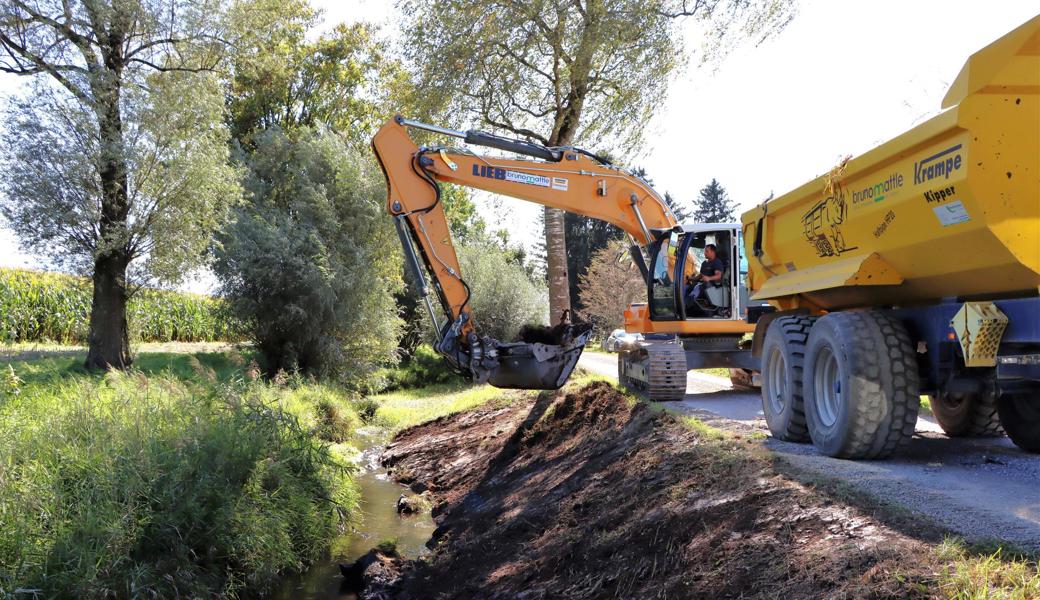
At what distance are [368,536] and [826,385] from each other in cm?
607

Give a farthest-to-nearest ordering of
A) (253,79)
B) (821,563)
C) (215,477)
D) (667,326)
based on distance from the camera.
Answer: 1. (253,79)
2. (667,326)
3. (215,477)
4. (821,563)

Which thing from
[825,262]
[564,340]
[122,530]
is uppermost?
[825,262]

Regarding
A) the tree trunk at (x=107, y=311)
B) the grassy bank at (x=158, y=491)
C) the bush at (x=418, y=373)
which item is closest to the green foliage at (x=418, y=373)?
the bush at (x=418, y=373)

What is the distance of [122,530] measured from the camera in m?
6.41

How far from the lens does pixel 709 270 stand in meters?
11.6

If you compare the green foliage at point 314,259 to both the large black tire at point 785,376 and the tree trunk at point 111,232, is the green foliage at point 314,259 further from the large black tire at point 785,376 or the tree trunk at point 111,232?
the large black tire at point 785,376

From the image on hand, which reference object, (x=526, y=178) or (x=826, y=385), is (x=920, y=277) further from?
(x=526, y=178)

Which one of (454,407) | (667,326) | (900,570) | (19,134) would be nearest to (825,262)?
(900,570)

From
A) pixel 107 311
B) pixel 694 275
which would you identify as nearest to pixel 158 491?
pixel 694 275

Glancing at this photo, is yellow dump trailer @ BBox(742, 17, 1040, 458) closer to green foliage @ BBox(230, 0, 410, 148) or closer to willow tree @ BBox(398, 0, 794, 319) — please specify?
willow tree @ BBox(398, 0, 794, 319)

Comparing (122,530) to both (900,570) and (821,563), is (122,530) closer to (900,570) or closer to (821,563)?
(821,563)

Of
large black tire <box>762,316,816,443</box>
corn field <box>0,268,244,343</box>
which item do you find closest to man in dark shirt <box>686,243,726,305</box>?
large black tire <box>762,316,816,443</box>

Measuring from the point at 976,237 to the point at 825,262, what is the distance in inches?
80.8

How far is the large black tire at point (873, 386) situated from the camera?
5871 mm
